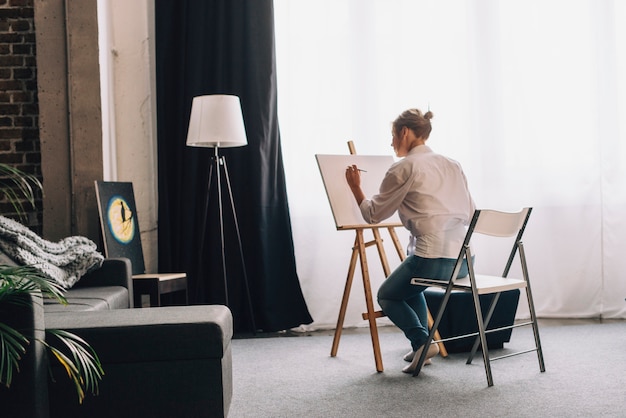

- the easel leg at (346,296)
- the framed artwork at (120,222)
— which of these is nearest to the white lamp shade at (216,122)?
the framed artwork at (120,222)

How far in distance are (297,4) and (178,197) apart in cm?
161

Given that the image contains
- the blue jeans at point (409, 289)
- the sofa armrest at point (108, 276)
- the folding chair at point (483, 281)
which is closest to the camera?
the folding chair at point (483, 281)

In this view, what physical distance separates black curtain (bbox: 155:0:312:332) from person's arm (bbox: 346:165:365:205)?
1153 mm

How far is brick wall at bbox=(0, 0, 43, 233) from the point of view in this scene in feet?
15.2

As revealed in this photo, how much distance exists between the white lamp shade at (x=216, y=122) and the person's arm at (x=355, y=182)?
2.94 feet

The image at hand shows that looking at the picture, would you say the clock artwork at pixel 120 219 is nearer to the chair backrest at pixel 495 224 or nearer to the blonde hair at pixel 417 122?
the blonde hair at pixel 417 122

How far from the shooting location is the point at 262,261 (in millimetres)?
4883

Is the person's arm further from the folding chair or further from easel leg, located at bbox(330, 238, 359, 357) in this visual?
the folding chair

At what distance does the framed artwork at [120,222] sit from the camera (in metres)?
4.30

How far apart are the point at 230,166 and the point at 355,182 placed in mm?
Result: 1374

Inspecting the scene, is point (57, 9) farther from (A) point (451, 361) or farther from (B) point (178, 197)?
(A) point (451, 361)

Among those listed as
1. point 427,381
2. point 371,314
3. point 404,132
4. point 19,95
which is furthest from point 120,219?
point 427,381

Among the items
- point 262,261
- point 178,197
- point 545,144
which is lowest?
point 262,261

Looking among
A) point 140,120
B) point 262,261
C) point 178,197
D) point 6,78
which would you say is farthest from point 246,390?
point 6,78
